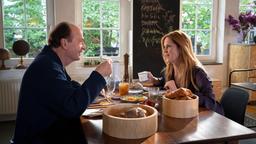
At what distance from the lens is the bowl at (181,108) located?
1.57 meters

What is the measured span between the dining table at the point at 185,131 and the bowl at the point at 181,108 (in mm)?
26

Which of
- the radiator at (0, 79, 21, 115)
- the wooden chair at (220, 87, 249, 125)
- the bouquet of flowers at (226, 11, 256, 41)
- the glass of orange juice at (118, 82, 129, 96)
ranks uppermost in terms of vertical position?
the bouquet of flowers at (226, 11, 256, 41)

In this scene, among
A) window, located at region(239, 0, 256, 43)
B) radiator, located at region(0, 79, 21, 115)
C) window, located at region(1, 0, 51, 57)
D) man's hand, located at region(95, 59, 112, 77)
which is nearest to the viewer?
man's hand, located at region(95, 59, 112, 77)

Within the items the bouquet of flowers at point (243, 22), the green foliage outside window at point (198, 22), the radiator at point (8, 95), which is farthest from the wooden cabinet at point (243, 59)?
the radiator at point (8, 95)

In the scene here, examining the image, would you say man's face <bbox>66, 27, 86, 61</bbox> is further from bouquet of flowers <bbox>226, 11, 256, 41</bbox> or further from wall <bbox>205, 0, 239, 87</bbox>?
bouquet of flowers <bbox>226, 11, 256, 41</bbox>

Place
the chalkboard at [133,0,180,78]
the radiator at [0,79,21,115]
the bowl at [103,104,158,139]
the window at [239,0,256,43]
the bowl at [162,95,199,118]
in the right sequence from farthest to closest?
the window at [239,0,256,43] → the chalkboard at [133,0,180,78] → the radiator at [0,79,21,115] → the bowl at [162,95,199,118] → the bowl at [103,104,158,139]

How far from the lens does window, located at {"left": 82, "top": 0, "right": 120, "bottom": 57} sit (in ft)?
13.4

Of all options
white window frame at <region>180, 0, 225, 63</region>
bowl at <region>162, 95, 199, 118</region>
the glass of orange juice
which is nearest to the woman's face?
the glass of orange juice

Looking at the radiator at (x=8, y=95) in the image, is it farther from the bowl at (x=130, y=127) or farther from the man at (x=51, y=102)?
the bowl at (x=130, y=127)

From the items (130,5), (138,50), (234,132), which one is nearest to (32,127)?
(234,132)

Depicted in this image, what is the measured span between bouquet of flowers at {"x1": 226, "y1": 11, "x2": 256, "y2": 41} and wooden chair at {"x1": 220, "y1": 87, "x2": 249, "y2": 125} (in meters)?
2.67

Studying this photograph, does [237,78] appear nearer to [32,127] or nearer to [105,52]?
[105,52]

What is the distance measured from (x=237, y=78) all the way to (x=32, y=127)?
3.91m

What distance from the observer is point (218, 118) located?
1.59 metres
